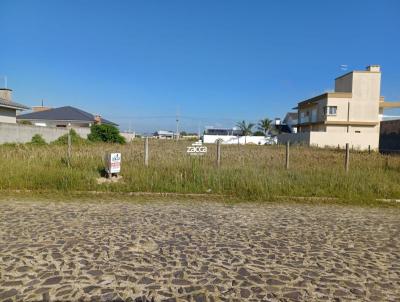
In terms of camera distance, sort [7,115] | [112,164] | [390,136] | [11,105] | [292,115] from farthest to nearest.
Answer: [292,115], [390,136], [7,115], [11,105], [112,164]

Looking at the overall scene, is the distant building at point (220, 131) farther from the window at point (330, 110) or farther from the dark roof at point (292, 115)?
the window at point (330, 110)

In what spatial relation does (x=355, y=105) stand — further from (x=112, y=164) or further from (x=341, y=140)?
(x=112, y=164)

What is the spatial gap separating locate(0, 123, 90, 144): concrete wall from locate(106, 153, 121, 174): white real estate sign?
1400cm

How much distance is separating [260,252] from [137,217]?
283 centimetres

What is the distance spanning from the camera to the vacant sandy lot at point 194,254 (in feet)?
10.9

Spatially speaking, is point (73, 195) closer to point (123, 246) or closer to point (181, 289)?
point (123, 246)

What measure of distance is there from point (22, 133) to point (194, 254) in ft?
69.9

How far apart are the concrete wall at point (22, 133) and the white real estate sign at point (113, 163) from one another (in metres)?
14.0

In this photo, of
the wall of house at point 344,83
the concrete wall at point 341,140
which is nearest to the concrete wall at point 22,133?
the concrete wall at point 341,140

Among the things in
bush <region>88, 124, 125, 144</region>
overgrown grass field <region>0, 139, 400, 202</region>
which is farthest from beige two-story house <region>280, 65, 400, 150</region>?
overgrown grass field <region>0, 139, 400, 202</region>

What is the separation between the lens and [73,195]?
818 centimetres

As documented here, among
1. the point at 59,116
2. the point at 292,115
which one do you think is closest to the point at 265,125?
the point at 292,115

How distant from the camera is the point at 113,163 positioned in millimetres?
9234

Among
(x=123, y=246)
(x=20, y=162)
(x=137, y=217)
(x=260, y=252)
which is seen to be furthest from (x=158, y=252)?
(x=20, y=162)
